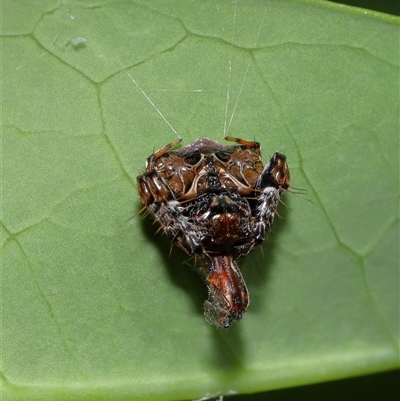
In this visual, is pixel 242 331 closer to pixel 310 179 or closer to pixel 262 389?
pixel 262 389

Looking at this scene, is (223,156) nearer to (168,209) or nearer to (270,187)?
(270,187)

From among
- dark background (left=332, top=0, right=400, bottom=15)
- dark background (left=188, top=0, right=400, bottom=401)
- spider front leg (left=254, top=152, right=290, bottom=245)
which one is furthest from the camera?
dark background (left=188, top=0, right=400, bottom=401)

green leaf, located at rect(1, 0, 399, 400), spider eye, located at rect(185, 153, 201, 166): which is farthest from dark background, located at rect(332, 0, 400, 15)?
spider eye, located at rect(185, 153, 201, 166)

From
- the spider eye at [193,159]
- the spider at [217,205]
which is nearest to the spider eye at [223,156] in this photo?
the spider at [217,205]

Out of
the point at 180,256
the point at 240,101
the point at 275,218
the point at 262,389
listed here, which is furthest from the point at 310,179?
the point at 262,389

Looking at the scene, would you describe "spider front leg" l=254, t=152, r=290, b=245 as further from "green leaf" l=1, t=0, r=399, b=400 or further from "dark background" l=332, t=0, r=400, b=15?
"dark background" l=332, t=0, r=400, b=15

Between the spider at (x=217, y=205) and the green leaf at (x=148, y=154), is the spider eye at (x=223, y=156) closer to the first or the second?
the spider at (x=217, y=205)
